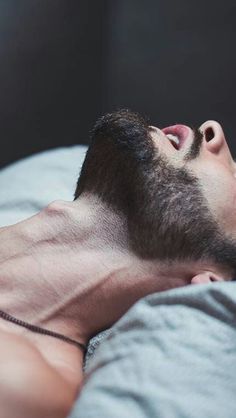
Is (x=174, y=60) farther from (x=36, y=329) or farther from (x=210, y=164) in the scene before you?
(x=36, y=329)

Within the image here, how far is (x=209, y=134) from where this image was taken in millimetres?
1003

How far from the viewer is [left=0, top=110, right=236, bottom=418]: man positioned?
2.94ft

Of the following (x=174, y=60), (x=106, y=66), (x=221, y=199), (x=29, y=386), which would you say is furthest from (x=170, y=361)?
(x=106, y=66)

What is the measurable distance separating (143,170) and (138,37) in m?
0.86

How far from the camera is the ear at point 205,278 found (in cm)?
89

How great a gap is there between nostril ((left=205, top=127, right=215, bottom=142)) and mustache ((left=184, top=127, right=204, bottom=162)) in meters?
0.02

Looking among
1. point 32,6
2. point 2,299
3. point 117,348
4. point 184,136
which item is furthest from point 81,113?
point 117,348

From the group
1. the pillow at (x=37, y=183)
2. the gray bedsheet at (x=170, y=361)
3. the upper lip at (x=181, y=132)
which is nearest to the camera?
the gray bedsheet at (x=170, y=361)

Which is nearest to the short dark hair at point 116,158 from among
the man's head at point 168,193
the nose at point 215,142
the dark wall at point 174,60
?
the man's head at point 168,193

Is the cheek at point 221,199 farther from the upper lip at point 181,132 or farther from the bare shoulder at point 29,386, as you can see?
the bare shoulder at point 29,386

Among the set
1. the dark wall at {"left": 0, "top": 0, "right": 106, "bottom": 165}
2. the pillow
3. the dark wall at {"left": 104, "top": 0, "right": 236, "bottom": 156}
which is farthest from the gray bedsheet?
the dark wall at {"left": 0, "top": 0, "right": 106, "bottom": 165}

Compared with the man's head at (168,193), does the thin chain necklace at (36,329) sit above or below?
below

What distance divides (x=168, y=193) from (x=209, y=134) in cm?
16

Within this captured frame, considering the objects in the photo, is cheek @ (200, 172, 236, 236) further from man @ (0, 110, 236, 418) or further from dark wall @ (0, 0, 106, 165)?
dark wall @ (0, 0, 106, 165)
